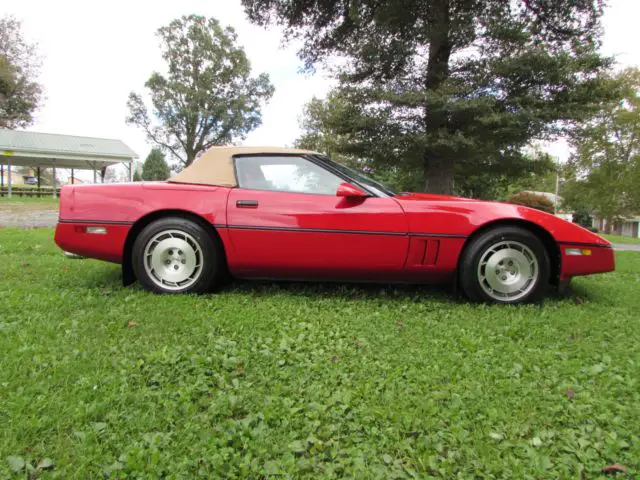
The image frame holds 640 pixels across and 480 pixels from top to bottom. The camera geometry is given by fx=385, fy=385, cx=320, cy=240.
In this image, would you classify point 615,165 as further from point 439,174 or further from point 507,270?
point 507,270

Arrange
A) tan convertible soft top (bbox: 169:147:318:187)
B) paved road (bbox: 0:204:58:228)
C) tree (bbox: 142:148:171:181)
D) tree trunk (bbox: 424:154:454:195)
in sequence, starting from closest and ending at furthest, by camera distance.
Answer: tan convertible soft top (bbox: 169:147:318:187) < tree trunk (bbox: 424:154:454:195) < paved road (bbox: 0:204:58:228) < tree (bbox: 142:148:171:181)

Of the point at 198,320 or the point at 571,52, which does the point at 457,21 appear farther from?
the point at 198,320

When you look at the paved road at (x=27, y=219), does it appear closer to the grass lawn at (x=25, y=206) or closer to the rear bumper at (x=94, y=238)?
the grass lawn at (x=25, y=206)

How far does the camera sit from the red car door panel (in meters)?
2.98

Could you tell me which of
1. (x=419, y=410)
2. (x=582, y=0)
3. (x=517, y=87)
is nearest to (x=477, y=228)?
(x=419, y=410)

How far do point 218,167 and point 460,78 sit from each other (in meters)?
6.96

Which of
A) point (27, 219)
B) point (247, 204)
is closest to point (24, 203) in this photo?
point (27, 219)

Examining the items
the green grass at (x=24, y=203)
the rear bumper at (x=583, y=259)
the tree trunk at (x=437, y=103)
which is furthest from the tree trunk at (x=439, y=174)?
the green grass at (x=24, y=203)

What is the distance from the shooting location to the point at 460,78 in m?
8.30

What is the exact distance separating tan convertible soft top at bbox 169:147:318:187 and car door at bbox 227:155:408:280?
19cm

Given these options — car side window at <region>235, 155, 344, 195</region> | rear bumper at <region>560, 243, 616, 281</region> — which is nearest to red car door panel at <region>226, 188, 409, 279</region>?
car side window at <region>235, 155, 344, 195</region>

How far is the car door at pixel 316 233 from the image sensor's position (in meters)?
2.98

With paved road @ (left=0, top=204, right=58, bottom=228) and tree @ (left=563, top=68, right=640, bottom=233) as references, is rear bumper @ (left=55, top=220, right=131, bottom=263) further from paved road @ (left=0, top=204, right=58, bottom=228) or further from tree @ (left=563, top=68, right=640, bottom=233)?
tree @ (left=563, top=68, right=640, bottom=233)

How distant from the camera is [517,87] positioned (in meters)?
8.10
